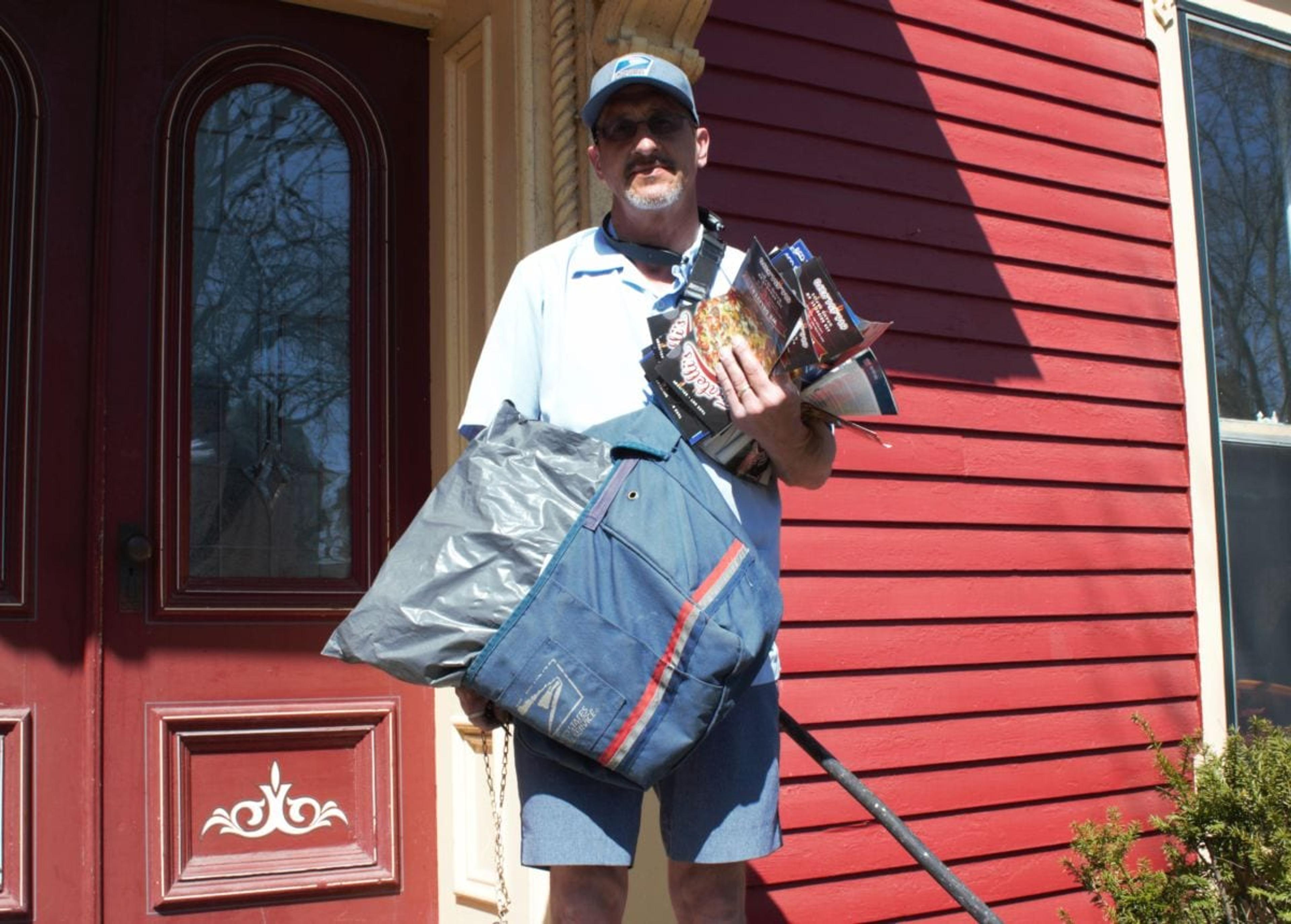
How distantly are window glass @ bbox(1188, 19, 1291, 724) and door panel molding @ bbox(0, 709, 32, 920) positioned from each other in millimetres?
3708

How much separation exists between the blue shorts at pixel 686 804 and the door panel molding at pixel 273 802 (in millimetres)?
1254

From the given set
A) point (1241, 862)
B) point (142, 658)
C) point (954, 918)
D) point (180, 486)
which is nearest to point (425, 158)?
point (180, 486)

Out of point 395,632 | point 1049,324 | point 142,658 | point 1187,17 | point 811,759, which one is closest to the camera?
point 395,632

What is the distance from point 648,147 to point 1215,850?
262 centimetres

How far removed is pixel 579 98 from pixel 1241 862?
2598 millimetres

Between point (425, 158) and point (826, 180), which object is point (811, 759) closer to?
point (826, 180)

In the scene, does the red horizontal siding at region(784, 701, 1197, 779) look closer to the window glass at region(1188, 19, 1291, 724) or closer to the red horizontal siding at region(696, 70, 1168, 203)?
Result: the window glass at region(1188, 19, 1291, 724)

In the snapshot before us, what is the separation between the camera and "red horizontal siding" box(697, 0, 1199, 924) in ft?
12.7

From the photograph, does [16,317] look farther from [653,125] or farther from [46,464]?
[653,125]

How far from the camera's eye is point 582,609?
2.07 meters

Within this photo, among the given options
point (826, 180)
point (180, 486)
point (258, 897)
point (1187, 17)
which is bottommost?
point (258, 897)

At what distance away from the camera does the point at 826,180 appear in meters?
4.07

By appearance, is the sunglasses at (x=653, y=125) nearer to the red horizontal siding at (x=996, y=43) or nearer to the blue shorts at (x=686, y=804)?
the blue shorts at (x=686, y=804)

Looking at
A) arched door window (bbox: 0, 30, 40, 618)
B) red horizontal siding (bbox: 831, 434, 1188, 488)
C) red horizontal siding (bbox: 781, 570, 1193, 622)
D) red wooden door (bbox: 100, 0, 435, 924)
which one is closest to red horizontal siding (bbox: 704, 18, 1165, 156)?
red horizontal siding (bbox: 831, 434, 1188, 488)
